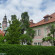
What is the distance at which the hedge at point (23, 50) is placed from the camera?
44.8ft

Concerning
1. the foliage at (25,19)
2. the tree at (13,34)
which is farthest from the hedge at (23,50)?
the foliage at (25,19)

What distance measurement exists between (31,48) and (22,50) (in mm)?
1140

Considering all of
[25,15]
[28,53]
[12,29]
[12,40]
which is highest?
[25,15]

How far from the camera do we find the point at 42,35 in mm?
29016

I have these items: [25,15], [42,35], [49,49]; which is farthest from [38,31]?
[49,49]

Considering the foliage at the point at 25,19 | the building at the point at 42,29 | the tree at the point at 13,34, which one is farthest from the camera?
the building at the point at 42,29

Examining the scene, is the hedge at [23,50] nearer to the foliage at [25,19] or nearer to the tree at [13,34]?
the tree at [13,34]

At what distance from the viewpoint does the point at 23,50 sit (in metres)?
14.3

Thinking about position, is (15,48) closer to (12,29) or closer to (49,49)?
(49,49)

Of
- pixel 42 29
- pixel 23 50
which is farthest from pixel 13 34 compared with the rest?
pixel 42 29

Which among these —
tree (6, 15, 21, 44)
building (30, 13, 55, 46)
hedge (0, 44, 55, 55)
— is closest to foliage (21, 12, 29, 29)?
building (30, 13, 55, 46)

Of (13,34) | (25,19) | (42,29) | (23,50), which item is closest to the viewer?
(23,50)

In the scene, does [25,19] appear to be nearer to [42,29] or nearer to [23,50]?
[42,29]

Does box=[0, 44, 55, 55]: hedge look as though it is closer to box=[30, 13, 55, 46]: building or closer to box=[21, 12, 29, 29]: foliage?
box=[21, 12, 29, 29]: foliage
